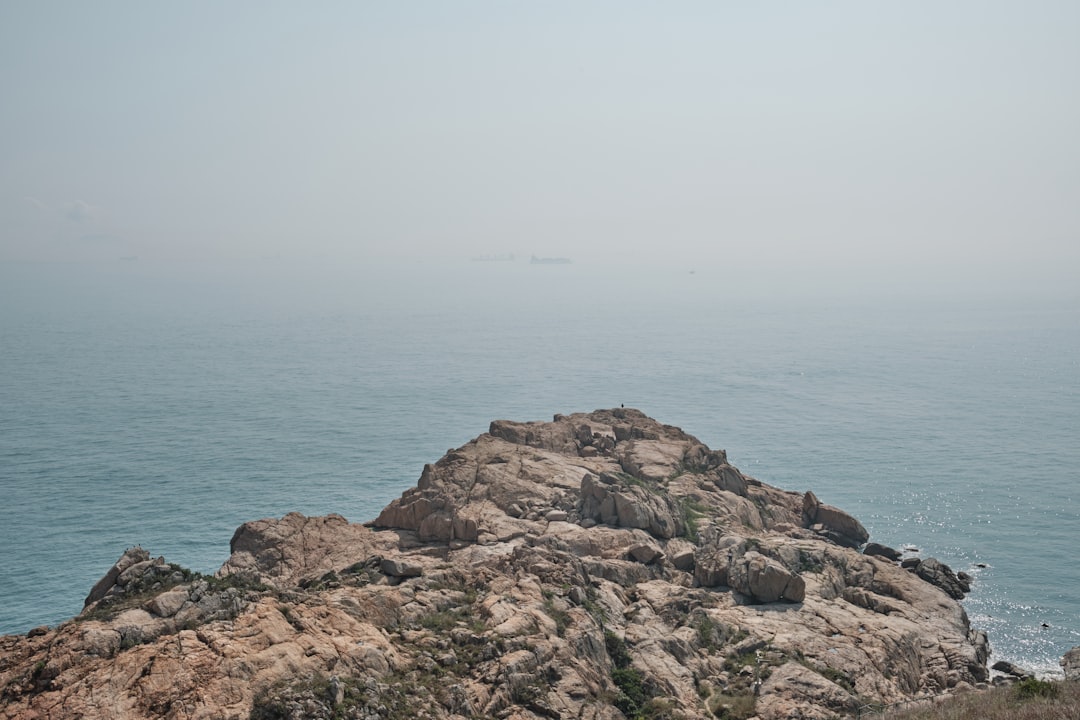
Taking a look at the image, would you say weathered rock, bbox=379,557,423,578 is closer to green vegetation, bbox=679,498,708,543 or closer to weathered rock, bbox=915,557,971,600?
green vegetation, bbox=679,498,708,543

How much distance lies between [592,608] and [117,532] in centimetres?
5265

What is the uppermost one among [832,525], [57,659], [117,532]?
[57,659]

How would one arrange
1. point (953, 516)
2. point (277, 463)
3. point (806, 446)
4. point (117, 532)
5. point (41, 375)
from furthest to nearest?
point (41, 375)
point (806, 446)
point (277, 463)
point (953, 516)
point (117, 532)

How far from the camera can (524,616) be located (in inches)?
1513

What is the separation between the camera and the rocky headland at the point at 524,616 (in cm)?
2927

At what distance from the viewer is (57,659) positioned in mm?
28609

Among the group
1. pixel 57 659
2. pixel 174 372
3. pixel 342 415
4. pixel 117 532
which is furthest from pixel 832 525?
pixel 174 372

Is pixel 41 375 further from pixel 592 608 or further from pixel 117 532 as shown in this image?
pixel 592 608

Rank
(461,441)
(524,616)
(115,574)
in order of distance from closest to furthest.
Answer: (115,574), (524,616), (461,441)

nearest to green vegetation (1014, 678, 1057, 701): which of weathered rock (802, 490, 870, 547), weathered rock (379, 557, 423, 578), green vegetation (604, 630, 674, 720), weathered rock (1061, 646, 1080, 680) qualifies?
weathered rock (1061, 646, 1080, 680)

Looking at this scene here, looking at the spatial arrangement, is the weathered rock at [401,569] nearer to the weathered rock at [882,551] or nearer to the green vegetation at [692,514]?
the green vegetation at [692,514]

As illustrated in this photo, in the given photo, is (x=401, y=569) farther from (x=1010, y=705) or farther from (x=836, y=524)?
(x=836, y=524)

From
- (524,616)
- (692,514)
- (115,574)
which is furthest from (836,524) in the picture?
(115,574)

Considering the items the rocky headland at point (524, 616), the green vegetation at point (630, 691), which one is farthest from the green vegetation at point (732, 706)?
the green vegetation at point (630, 691)
